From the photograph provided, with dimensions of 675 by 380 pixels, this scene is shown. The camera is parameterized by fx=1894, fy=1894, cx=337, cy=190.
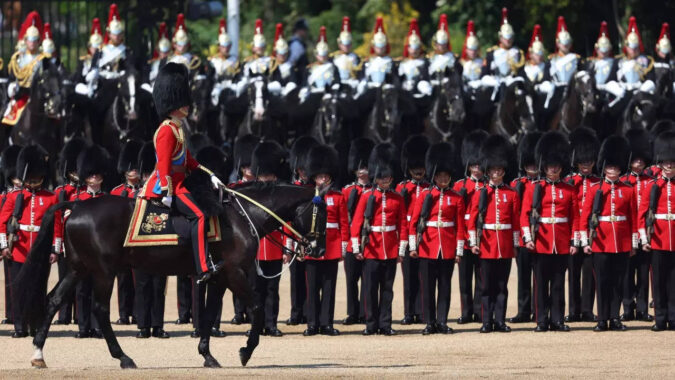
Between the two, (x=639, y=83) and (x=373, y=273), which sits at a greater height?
(x=639, y=83)

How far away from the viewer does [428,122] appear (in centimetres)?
2156

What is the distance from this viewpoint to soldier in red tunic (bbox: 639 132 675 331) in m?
14.7

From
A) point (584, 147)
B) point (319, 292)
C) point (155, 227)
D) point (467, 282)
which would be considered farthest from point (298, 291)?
point (155, 227)

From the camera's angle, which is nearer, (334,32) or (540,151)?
(540,151)

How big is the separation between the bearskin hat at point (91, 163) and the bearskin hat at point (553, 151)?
3.56 m

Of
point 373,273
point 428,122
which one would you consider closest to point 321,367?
point 373,273

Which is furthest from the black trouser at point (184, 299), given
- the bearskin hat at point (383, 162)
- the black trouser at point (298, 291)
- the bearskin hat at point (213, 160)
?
the bearskin hat at point (383, 162)

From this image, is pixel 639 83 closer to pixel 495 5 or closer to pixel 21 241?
pixel 495 5

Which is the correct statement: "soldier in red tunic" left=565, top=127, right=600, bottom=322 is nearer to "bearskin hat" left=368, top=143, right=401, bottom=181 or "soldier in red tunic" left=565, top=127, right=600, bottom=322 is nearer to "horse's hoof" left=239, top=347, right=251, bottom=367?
"bearskin hat" left=368, top=143, right=401, bottom=181

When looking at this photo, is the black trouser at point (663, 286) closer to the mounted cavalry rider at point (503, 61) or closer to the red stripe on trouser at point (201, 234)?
the red stripe on trouser at point (201, 234)

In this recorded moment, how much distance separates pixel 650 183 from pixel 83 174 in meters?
4.48

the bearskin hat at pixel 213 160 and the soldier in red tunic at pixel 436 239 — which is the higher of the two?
the bearskin hat at pixel 213 160

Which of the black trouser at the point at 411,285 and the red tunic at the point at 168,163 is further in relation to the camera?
the black trouser at the point at 411,285

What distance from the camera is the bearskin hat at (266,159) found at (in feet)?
50.6
